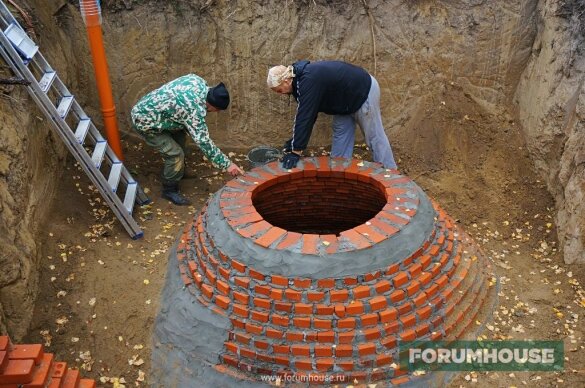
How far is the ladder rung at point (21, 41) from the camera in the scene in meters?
4.24

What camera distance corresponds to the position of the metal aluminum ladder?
422 centimetres

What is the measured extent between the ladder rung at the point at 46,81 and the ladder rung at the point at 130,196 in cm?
114

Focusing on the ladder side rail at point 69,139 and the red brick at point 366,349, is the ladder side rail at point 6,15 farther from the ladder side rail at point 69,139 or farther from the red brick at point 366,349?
the red brick at point 366,349

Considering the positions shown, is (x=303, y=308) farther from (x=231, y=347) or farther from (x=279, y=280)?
(x=231, y=347)

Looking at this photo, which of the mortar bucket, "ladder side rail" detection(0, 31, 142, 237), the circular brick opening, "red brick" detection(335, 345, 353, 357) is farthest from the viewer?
the mortar bucket

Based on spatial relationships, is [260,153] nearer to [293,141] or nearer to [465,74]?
[293,141]

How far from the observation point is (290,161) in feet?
15.2

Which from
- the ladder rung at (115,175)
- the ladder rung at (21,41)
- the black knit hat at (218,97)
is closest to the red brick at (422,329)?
the black knit hat at (218,97)

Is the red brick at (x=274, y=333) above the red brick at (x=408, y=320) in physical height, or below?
above

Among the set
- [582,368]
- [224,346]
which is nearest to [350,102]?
[224,346]

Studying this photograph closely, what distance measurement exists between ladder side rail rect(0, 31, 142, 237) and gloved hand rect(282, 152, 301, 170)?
1.45 m

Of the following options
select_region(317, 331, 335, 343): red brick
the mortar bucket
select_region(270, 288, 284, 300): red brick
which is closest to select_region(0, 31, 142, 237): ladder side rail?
the mortar bucket

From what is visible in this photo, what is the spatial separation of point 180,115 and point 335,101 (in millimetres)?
1431

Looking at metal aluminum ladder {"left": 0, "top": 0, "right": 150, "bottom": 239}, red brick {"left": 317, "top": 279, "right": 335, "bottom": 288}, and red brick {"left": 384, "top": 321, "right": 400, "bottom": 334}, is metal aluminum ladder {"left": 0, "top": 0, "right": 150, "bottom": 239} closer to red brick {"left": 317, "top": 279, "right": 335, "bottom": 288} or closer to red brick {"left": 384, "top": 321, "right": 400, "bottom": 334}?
red brick {"left": 317, "top": 279, "right": 335, "bottom": 288}
